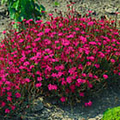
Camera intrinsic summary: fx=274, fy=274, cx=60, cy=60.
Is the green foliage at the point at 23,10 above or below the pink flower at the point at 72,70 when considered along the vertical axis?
above

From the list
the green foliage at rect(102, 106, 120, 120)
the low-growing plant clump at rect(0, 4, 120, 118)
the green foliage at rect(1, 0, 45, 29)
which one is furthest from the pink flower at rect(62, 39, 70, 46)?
the green foliage at rect(1, 0, 45, 29)

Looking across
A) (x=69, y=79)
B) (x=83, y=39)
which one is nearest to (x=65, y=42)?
(x=83, y=39)

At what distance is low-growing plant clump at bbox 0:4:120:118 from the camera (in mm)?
3707

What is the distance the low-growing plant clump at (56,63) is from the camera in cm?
371

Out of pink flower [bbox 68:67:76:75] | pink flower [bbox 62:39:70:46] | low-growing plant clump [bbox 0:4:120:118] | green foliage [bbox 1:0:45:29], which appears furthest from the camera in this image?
green foliage [bbox 1:0:45:29]

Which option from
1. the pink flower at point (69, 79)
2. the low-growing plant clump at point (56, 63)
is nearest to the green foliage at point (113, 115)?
the low-growing plant clump at point (56, 63)

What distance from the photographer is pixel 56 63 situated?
4.05 m

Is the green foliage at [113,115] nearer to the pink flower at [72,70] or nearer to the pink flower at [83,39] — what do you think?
the pink flower at [72,70]

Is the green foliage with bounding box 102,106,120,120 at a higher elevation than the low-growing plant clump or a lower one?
lower

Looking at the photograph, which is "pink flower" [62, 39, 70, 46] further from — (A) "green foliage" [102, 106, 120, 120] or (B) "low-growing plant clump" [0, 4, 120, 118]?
(A) "green foliage" [102, 106, 120, 120]

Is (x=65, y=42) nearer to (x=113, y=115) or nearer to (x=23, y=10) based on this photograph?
(x=113, y=115)

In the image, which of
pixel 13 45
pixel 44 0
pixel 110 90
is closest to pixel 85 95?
pixel 110 90

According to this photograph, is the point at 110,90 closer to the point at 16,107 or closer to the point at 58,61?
the point at 58,61

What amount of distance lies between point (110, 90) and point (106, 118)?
1102 mm
